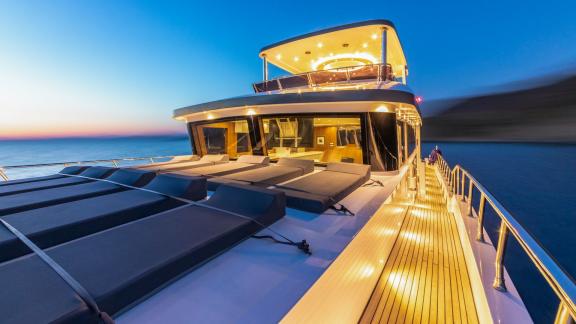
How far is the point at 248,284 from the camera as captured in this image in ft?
4.69

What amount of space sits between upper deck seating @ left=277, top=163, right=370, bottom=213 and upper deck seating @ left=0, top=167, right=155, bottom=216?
2.23 meters

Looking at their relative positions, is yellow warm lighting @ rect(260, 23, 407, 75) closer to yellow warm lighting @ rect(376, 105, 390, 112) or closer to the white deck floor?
yellow warm lighting @ rect(376, 105, 390, 112)

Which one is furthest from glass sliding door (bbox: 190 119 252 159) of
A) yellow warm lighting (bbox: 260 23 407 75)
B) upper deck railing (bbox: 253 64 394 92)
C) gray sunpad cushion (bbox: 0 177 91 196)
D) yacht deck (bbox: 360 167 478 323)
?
yacht deck (bbox: 360 167 478 323)

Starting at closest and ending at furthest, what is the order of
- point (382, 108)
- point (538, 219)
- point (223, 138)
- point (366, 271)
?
1. point (366, 271)
2. point (382, 108)
3. point (223, 138)
4. point (538, 219)

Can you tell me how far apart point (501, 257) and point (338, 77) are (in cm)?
635

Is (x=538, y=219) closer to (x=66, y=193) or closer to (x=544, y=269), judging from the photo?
(x=544, y=269)

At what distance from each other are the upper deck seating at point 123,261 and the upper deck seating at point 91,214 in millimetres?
326

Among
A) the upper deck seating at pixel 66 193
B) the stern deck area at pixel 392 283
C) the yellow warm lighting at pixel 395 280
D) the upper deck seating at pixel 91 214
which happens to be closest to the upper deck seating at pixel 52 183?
the upper deck seating at pixel 66 193

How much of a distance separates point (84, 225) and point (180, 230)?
92 centimetres

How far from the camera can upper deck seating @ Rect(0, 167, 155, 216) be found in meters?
Answer: 2.52

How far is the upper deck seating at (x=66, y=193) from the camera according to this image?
8.28ft

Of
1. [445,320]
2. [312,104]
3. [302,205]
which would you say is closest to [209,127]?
[312,104]

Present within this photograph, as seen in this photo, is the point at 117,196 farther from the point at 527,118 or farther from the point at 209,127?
the point at 527,118

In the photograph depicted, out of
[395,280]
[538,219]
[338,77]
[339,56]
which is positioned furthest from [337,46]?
[538,219]
